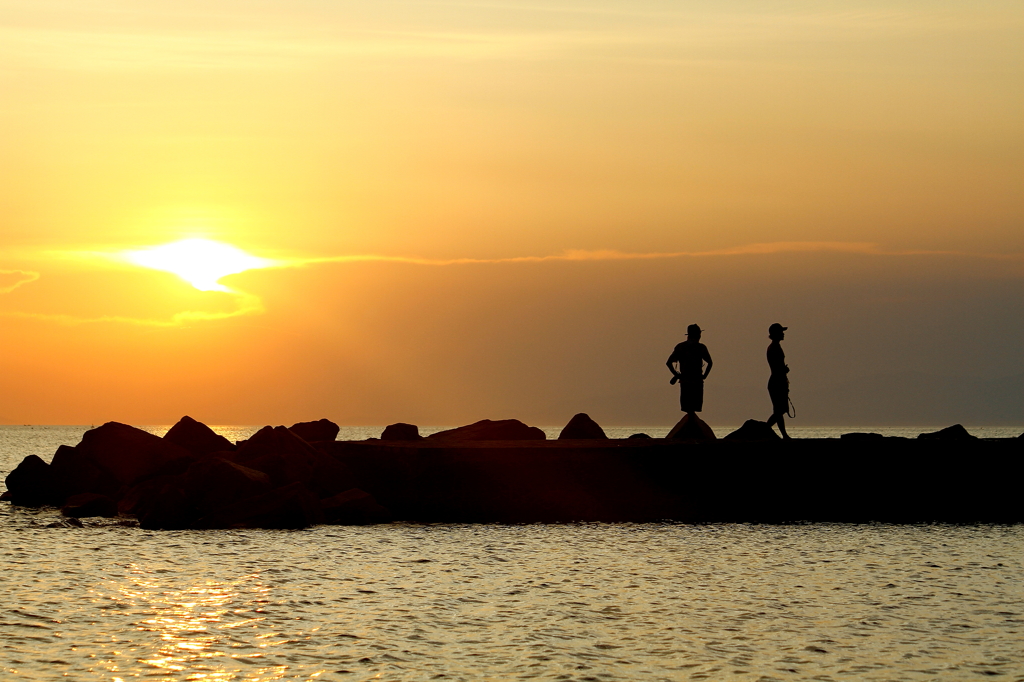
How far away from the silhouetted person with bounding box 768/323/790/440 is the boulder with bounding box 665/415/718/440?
1431 mm

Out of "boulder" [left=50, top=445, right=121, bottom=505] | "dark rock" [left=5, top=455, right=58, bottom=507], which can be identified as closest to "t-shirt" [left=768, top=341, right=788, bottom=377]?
"boulder" [left=50, top=445, right=121, bottom=505]

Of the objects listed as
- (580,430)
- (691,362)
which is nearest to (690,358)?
(691,362)

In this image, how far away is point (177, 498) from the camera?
22.9m

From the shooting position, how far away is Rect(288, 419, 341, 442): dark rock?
30.8 meters

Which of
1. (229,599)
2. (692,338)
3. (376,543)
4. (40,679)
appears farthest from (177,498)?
(40,679)

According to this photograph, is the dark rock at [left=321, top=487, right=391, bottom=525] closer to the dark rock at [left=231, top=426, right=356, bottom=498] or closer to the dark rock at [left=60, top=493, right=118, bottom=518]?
the dark rock at [left=231, top=426, right=356, bottom=498]

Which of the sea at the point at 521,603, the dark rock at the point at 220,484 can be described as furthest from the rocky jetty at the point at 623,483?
the sea at the point at 521,603

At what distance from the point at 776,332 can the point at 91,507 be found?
1521 centimetres

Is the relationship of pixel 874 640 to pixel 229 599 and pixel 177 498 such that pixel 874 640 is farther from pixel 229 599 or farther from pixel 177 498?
pixel 177 498

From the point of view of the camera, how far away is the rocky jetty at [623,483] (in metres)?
21.6

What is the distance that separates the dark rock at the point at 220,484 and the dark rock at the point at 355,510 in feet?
4.61

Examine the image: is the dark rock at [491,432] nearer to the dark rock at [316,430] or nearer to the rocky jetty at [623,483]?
the rocky jetty at [623,483]

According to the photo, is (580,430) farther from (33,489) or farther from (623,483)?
(33,489)

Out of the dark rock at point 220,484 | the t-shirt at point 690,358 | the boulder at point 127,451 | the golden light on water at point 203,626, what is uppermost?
the t-shirt at point 690,358
